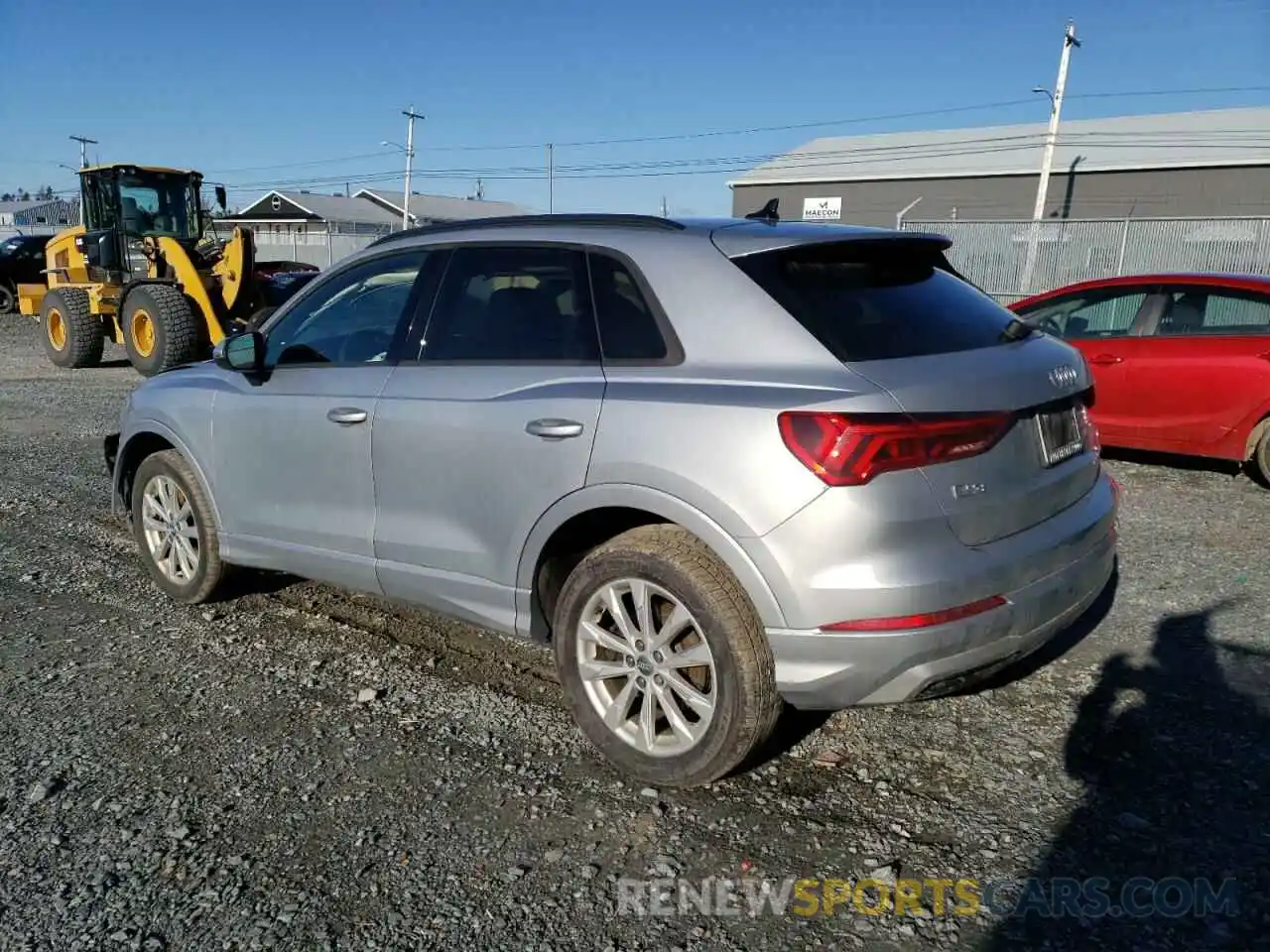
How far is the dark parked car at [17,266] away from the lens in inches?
937

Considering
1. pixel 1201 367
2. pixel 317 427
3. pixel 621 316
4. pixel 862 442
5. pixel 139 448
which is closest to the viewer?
pixel 862 442

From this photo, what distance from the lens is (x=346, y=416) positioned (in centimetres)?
379

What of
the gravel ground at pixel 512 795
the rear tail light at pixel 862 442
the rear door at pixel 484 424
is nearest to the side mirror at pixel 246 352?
the rear door at pixel 484 424

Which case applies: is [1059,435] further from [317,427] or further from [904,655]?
[317,427]

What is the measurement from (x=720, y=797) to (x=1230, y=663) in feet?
7.76

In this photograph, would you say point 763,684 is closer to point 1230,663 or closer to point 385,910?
point 385,910

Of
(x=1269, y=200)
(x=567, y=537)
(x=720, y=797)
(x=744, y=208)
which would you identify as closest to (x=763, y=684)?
(x=720, y=797)

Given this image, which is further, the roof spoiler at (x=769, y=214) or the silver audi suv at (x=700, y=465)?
the roof spoiler at (x=769, y=214)

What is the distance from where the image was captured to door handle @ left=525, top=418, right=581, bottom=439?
10.2 ft

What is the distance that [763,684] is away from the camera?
9.32 feet

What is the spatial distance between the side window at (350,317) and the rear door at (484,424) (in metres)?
0.28

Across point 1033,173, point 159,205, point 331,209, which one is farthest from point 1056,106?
point 331,209

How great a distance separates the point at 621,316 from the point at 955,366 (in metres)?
1.08

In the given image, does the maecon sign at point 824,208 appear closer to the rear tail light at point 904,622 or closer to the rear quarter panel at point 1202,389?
the rear quarter panel at point 1202,389
